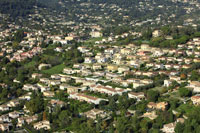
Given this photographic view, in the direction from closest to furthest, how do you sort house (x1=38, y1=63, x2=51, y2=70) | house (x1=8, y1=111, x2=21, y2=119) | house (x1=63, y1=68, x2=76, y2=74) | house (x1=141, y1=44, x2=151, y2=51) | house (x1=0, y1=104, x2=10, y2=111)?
1. house (x1=8, y1=111, x2=21, y2=119)
2. house (x1=0, y1=104, x2=10, y2=111)
3. house (x1=63, y1=68, x2=76, y2=74)
4. house (x1=38, y1=63, x2=51, y2=70)
5. house (x1=141, y1=44, x2=151, y2=51)

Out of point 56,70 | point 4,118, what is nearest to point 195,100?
point 4,118

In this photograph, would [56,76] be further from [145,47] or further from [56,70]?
[145,47]

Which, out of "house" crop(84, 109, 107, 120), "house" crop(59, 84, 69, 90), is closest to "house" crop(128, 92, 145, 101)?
"house" crop(84, 109, 107, 120)

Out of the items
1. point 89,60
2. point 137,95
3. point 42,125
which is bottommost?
point 89,60

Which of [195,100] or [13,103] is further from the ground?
[195,100]

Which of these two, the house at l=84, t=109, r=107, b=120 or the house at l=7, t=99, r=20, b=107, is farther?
the house at l=7, t=99, r=20, b=107

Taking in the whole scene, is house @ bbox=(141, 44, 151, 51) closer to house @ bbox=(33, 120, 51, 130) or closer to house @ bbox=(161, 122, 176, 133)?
house @ bbox=(161, 122, 176, 133)

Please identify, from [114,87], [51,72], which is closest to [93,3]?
[51,72]

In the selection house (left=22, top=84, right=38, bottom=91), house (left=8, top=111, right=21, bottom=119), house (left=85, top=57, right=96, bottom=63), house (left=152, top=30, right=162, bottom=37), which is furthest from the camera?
house (left=152, top=30, right=162, bottom=37)

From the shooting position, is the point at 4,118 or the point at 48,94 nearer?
the point at 4,118

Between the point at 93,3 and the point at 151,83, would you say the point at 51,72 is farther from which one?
the point at 93,3

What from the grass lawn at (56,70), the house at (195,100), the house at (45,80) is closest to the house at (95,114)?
the house at (195,100)
